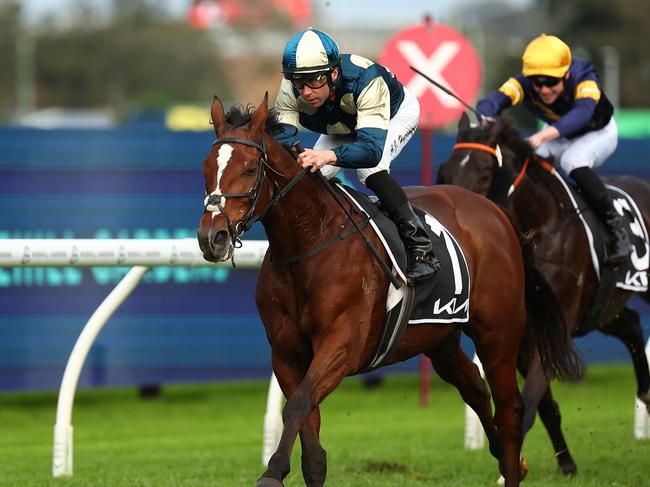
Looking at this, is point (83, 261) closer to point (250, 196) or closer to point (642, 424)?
point (250, 196)

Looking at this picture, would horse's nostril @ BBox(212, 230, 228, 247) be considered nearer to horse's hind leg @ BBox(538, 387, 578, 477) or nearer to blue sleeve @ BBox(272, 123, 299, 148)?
blue sleeve @ BBox(272, 123, 299, 148)

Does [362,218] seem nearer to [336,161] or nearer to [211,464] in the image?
[336,161]

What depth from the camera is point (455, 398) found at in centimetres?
1051

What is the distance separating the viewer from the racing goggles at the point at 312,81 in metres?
5.27

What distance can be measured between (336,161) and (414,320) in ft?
2.65

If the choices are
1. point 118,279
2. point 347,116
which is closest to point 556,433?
point 347,116

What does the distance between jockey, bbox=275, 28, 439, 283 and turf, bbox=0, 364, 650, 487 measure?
4.78 feet

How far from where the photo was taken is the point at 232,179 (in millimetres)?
4820

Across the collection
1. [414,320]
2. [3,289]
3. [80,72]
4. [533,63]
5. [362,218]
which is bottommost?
[80,72]

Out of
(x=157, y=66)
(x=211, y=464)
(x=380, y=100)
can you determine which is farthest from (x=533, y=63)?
(x=157, y=66)

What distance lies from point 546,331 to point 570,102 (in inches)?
63.1

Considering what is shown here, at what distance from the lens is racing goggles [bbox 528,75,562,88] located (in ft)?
24.2

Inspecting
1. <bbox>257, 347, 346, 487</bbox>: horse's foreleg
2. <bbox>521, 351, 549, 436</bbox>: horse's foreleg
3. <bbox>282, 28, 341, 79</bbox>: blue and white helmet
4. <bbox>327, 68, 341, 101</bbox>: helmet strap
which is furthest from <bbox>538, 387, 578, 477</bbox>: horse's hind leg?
<bbox>282, 28, 341, 79</bbox>: blue and white helmet

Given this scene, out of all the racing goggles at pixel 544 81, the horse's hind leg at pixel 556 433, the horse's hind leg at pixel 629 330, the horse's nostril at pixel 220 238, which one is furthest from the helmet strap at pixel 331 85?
the horse's hind leg at pixel 629 330
